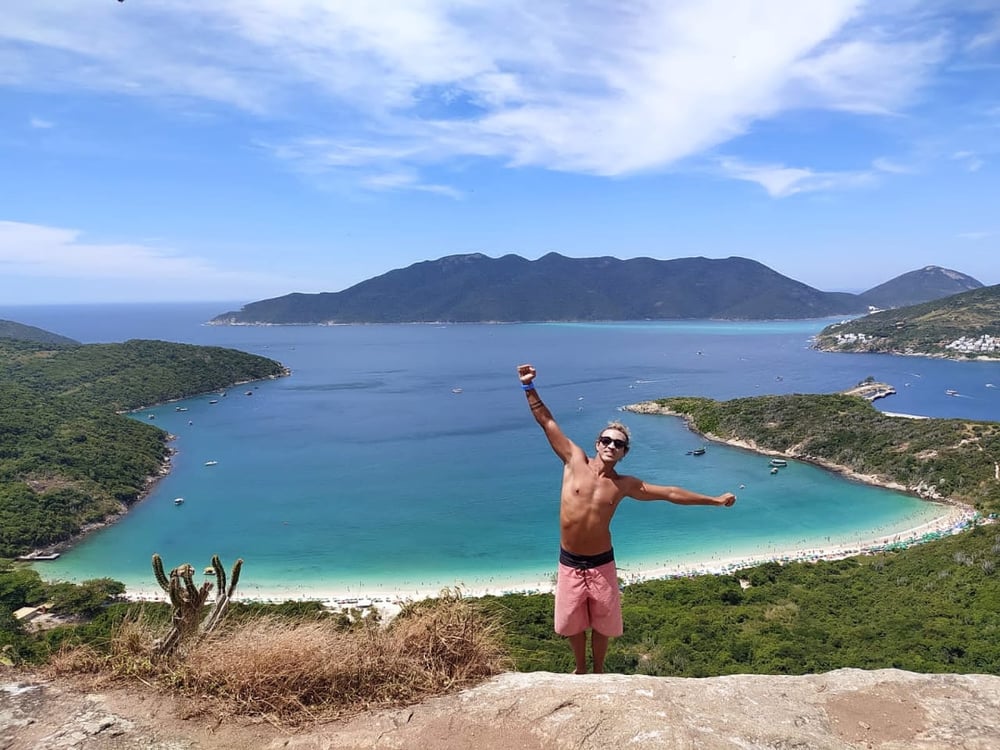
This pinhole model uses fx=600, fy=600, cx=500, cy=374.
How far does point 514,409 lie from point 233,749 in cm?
7771

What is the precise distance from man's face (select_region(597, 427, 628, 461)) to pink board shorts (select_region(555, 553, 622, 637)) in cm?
80

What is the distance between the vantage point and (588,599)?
4.52 m

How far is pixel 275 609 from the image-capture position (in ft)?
72.6

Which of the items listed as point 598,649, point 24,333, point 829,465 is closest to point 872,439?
point 829,465

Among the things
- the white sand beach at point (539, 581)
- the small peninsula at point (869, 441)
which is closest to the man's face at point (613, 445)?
the white sand beach at point (539, 581)

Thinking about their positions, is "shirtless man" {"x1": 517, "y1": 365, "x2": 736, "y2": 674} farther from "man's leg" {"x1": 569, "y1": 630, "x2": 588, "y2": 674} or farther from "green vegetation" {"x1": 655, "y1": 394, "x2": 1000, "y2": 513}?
"green vegetation" {"x1": 655, "y1": 394, "x2": 1000, "y2": 513}

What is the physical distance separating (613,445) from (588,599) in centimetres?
118

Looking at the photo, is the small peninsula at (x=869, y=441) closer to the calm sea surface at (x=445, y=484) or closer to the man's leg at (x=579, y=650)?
the calm sea surface at (x=445, y=484)

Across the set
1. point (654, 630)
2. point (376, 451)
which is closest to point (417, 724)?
point (654, 630)

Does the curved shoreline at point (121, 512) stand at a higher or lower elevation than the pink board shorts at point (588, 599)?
lower

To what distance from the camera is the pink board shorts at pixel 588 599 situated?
448cm

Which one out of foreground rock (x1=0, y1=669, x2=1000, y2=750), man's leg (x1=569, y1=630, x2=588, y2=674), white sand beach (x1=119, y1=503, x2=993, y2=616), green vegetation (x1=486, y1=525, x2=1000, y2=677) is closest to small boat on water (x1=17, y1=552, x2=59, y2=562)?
white sand beach (x1=119, y1=503, x2=993, y2=616)

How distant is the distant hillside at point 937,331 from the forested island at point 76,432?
429 ft

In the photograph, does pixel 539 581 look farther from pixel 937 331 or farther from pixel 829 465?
pixel 937 331
